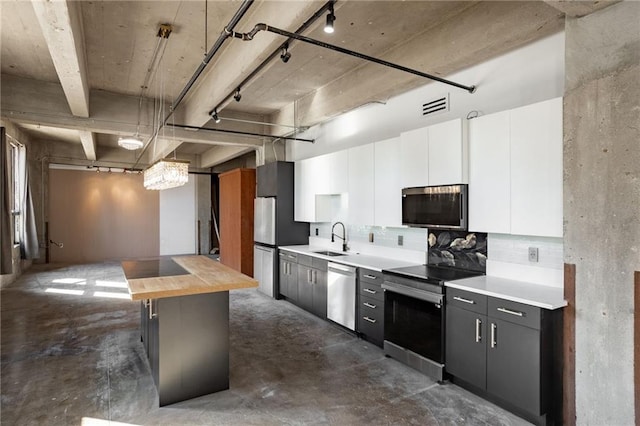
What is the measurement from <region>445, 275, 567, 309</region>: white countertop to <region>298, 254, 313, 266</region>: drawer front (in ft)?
7.91

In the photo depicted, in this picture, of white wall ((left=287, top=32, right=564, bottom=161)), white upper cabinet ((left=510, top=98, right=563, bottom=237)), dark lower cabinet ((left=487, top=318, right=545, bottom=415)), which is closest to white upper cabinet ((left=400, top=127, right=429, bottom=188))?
white wall ((left=287, top=32, right=564, bottom=161))

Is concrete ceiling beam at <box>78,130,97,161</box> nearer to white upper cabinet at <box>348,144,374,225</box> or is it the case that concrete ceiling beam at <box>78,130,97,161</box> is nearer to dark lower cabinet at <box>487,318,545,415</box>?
white upper cabinet at <box>348,144,374,225</box>

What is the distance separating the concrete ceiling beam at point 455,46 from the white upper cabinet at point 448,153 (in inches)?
22.9

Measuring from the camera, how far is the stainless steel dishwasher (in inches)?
165

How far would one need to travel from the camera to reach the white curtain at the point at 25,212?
24.9 feet

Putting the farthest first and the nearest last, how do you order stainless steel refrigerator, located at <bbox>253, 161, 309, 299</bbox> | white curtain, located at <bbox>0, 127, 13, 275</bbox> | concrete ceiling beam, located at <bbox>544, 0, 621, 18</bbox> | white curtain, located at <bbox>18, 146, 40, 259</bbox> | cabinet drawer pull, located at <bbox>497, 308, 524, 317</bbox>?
white curtain, located at <bbox>18, 146, 40, 259</bbox>
stainless steel refrigerator, located at <bbox>253, 161, 309, 299</bbox>
white curtain, located at <bbox>0, 127, 13, 275</bbox>
cabinet drawer pull, located at <bbox>497, 308, 524, 317</bbox>
concrete ceiling beam, located at <bbox>544, 0, 621, 18</bbox>

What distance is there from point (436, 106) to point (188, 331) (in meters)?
3.41

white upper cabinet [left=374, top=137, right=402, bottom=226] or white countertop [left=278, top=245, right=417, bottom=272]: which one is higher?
white upper cabinet [left=374, top=137, right=402, bottom=226]

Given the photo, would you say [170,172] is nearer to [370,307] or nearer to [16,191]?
[370,307]

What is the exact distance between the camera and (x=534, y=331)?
2.42m

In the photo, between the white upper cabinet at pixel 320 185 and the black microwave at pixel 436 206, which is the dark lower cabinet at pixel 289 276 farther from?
the black microwave at pixel 436 206

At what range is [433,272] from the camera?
3496mm

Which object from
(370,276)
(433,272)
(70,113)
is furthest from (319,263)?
(70,113)

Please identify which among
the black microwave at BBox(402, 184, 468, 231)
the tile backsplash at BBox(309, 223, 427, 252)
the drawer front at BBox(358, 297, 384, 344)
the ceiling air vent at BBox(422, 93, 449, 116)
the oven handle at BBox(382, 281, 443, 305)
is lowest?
the drawer front at BBox(358, 297, 384, 344)
